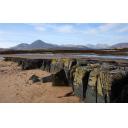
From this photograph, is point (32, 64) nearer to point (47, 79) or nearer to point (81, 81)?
point (47, 79)

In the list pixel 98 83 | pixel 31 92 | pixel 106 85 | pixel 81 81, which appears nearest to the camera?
pixel 106 85

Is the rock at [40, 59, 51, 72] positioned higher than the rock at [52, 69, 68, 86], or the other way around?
the rock at [40, 59, 51, 72]

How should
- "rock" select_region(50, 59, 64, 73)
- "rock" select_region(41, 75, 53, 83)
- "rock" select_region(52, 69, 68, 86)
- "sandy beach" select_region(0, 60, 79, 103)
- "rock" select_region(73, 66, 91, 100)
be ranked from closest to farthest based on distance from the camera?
"rock" select_region(73, 66, 91, 100) → "sandy beach" select_region(0, 60, 79, 103) → "rock" select_region(52, 69, 68, 86) → "rock" select_region(41, 75, 53, 83) → "rock" select_region(50, 59, 64, 73)

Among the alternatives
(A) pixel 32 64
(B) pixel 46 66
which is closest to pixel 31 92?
(B) pixel 46 66

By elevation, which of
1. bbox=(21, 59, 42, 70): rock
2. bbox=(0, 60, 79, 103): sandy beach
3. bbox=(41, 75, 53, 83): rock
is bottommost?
bbox=(0, 60, 79, 103): sandy beach

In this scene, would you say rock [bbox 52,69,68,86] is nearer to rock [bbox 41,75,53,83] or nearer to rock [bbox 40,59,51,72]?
rock [bbox 41,75,53,83]

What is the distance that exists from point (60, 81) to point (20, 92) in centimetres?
163

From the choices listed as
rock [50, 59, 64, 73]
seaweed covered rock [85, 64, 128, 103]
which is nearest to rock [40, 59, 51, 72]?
rock [50, 59, 64, 73]

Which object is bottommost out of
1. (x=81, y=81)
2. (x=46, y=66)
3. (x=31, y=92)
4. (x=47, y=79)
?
(x=31, y=92)

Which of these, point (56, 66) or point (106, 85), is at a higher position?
point (56, 66)

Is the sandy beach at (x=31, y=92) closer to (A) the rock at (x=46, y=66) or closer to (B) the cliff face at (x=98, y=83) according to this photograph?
(B) the cliff face at (x=98, y=83)
